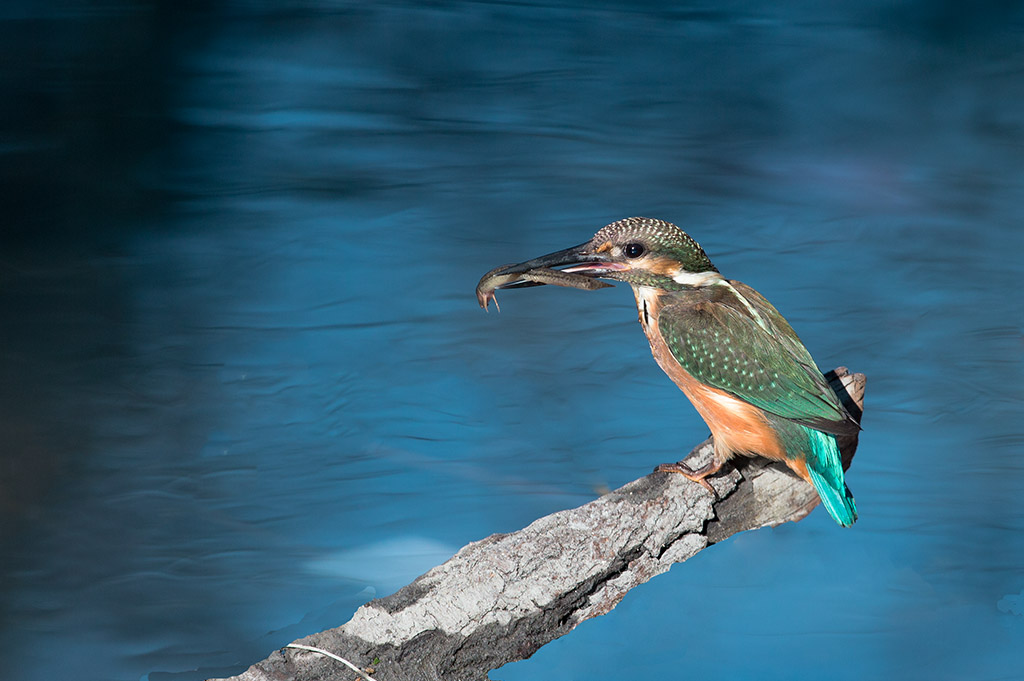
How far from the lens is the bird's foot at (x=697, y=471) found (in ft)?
6.18

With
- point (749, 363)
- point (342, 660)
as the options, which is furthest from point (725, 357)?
point (342, 660)

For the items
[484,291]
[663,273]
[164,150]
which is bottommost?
[663,273]

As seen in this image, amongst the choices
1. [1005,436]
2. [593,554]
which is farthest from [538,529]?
[1005,436]

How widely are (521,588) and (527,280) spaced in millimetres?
654

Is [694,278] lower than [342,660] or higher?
higher

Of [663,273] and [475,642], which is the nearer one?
[475,642]

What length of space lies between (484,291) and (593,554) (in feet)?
2.04

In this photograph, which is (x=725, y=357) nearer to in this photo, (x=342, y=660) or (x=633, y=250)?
(x=633, y=250)

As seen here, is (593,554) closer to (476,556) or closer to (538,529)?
(538,529)

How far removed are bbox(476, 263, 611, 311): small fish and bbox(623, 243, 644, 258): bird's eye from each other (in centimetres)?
11

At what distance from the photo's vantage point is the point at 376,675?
165 cm

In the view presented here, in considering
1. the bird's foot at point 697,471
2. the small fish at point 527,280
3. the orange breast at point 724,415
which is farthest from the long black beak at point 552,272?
the bird's foot at point 697,471

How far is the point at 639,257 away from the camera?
183 cm

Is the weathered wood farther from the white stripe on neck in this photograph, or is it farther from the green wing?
the white stripe on neck
